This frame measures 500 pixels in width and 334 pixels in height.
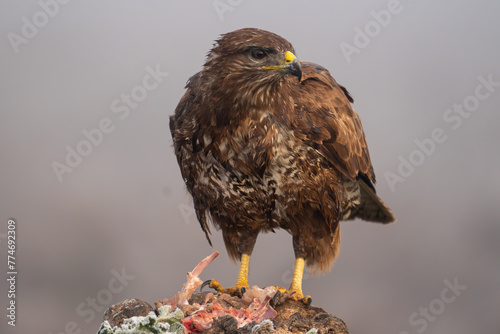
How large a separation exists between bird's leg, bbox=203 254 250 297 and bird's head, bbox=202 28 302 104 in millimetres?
1379

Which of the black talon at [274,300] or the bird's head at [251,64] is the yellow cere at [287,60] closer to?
the bird's head at [251,64]

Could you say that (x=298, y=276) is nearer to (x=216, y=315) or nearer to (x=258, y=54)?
(x=216, y=315)

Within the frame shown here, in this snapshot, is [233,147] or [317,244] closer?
[233,147]

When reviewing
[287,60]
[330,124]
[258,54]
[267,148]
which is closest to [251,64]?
[258,54]

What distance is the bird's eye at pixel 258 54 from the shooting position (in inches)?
154

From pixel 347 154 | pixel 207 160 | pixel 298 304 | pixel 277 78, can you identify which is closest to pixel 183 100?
pixel 207 160

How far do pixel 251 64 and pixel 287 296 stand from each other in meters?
1.63

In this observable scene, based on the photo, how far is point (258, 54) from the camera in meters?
3.91

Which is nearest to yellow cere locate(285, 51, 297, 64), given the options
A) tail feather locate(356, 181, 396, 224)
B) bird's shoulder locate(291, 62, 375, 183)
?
bird's shoulder locate(291, 62, 375, 183)

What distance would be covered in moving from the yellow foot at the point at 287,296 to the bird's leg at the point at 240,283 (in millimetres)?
318

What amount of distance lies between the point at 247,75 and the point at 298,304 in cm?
164

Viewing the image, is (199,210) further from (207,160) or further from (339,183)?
(339,183)

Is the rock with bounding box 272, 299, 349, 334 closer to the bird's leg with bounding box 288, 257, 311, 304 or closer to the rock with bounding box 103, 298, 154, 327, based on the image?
the bird's leg with bounding box 288, 257, 311, 304

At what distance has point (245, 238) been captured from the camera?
15.6 ft
